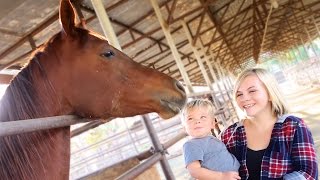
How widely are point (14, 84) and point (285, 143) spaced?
4.44 feet

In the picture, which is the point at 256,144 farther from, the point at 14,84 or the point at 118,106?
the point at 14,84

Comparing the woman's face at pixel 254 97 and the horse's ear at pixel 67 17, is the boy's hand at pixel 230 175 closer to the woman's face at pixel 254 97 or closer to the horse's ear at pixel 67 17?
the woman's face at pixel 254 97

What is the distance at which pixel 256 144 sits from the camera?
73.4 inches

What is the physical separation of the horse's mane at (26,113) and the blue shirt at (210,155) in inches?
30.6

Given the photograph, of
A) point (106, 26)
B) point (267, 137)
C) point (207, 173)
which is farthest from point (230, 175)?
point (106, 26)

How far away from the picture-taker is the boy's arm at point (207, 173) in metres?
1.77

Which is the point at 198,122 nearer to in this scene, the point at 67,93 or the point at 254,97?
Answer: the point at 254,97

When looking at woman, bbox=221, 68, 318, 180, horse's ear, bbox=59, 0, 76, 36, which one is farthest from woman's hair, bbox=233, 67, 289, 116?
horse's ear, bbox=59, 0, 76, 36

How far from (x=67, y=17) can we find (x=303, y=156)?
4.33 feet

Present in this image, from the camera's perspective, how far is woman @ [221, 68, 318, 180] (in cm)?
170

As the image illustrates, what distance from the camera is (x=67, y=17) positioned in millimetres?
1601

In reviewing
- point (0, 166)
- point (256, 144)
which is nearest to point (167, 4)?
point (256, 144)

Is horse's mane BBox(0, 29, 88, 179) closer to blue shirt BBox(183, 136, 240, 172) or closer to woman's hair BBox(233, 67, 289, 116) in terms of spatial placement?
blue shirt BBox(183, 136, 240, 172)

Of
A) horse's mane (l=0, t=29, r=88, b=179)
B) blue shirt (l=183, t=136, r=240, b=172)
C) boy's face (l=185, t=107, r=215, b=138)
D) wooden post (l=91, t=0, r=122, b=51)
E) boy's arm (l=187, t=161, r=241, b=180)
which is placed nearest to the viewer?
horse's mane (l=0, t=29, r=88, b=179)
